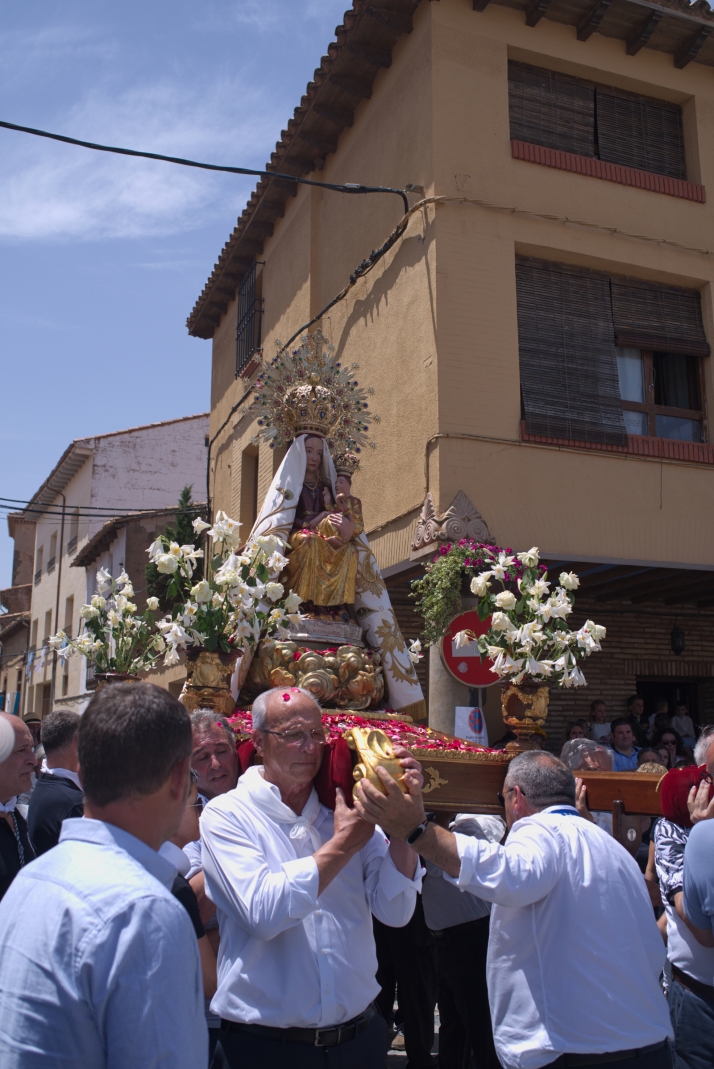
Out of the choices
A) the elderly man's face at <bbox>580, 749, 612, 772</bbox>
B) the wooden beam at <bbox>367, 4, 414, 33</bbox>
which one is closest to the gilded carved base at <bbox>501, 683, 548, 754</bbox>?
the elderly man's face at <bbox>580, 749, 612, 772</bbox>

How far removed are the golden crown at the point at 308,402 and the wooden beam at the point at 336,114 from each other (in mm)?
6471

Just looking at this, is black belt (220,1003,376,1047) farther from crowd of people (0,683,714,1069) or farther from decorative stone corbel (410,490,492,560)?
decorative stone corbel (410,490,492,560)

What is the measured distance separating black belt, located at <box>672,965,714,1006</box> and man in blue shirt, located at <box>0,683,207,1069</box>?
94.1 inches

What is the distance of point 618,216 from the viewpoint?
1024 cm

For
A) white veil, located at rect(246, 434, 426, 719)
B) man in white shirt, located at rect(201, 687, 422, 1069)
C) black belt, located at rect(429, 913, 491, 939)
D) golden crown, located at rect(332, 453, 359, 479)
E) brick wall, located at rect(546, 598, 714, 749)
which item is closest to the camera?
man in white shirt, located at rect(201, 687, 422, 1069)

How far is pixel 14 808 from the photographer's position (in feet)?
11.3

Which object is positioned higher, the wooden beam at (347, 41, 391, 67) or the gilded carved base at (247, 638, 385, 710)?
the wooden beam at (347, 41, 391, 67)

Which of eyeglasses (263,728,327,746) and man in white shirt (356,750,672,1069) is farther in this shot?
eyeglasses (263,728,327,746)

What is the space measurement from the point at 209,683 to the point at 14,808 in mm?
1392

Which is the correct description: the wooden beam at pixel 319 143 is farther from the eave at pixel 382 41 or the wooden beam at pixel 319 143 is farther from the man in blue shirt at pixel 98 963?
the man in blue shirt at pixel 98 963

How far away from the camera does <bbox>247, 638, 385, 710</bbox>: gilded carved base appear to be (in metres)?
5.19

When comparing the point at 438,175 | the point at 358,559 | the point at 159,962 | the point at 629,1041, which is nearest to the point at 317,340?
the point at 358,559

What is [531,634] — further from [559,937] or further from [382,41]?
[382,41]

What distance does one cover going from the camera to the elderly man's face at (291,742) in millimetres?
2758
